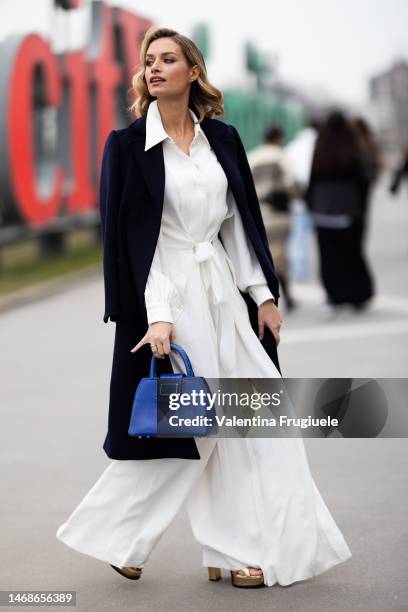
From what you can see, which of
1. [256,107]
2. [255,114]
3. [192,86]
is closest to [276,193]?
[192,86]

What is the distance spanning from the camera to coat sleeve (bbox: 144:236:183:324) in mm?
3752

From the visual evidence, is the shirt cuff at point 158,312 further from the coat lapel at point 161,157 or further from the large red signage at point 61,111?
the large red signage at point 61,111

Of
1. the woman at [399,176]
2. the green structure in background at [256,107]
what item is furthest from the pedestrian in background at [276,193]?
the green structure in background at [256,107]

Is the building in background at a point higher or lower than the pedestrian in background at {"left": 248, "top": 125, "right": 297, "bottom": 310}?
lower

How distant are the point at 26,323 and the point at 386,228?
12583 mm

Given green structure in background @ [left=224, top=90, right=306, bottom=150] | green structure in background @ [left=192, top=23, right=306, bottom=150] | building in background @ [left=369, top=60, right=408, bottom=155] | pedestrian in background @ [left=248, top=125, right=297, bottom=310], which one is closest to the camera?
pedestrian in background @ [left=248, top=125, right=297, bottom=310]

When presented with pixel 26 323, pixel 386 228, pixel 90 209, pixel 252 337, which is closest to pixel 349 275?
pixel 26 323

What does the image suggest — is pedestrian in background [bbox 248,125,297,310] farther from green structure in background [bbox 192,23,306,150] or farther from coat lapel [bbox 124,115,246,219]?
green structure in background [bbox 192,23,306,150]

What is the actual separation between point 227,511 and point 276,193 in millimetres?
7314

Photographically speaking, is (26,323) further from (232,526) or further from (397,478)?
(232,526)

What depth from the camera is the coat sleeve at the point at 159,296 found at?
12.3 ft

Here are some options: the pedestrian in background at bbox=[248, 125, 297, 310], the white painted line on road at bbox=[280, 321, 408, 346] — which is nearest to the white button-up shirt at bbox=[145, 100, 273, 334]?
the white painted line on road at bbox=[280, 321, 408, 346]

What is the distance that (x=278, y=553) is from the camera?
3.87m

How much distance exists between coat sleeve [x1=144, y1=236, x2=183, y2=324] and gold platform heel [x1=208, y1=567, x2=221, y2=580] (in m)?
0.87
